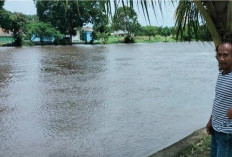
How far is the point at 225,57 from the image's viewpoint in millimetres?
2533

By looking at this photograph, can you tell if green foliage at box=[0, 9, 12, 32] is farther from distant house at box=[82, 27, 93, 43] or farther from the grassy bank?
the grassy bank

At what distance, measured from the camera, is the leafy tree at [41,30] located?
56.1 meters

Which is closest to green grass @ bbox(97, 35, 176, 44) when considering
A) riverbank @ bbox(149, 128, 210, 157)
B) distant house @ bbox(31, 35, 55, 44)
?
distant house @ bbox(31, 35, 55, 44)

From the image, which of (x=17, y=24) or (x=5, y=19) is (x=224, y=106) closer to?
(x=5, y=19)

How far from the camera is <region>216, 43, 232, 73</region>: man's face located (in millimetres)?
2523

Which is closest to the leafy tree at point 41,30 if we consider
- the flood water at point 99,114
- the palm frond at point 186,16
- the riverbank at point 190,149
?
the flood water at point 99,114

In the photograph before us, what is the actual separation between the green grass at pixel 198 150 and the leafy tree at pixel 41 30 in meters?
52.7

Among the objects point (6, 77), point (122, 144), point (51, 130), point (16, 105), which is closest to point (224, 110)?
point (122, 144)

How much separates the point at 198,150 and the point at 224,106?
2.09m

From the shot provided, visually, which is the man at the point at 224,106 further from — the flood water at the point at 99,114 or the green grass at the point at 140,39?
the green grass at the point at 140,39

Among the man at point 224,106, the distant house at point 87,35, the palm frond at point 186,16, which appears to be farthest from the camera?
the distant house at point 87,35

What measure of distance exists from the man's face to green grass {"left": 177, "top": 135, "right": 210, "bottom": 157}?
1945 mm

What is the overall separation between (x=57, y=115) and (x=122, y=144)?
2.76 metres

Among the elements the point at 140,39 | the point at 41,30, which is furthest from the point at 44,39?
the point at 140,39
